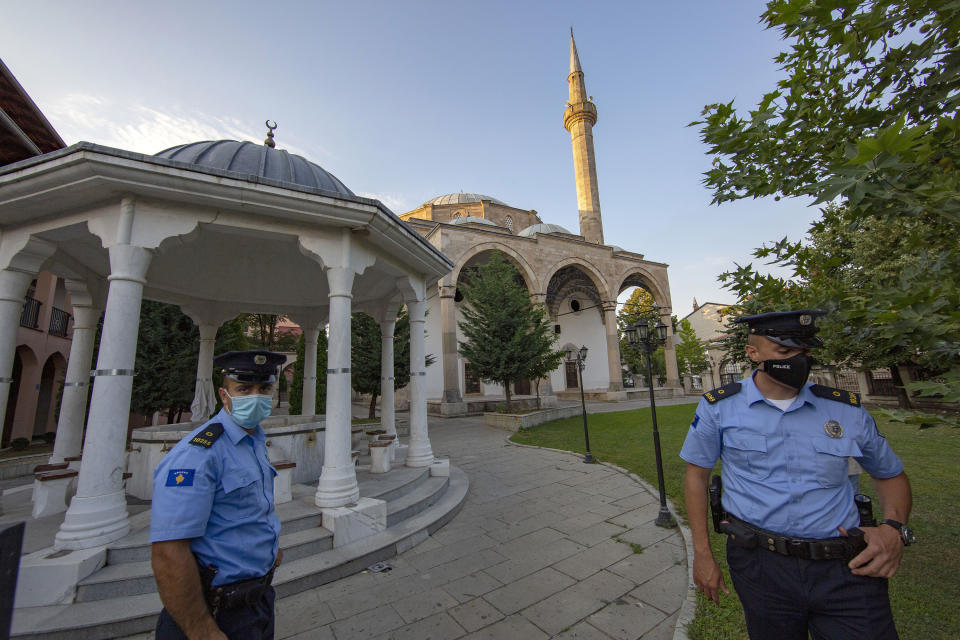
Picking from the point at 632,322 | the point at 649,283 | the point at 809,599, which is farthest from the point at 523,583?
the point at 632,322

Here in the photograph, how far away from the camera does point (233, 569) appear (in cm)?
165

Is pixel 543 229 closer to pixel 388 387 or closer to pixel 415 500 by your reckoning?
pixel 388 387

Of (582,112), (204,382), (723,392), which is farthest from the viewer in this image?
(582,112)

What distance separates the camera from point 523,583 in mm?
3457

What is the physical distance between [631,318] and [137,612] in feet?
118

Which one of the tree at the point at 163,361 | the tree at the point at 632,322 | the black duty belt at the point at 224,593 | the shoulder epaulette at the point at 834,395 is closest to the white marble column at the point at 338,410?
the black duty belt at the point at 224,593

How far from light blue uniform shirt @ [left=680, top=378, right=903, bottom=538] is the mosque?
1672cm

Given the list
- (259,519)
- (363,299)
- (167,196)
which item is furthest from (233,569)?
(363,299)

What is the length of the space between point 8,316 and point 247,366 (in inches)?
169

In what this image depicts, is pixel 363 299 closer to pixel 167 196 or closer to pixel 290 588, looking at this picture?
pixel 167 196

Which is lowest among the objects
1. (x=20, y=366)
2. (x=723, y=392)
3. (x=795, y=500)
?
(x=795, y=500)

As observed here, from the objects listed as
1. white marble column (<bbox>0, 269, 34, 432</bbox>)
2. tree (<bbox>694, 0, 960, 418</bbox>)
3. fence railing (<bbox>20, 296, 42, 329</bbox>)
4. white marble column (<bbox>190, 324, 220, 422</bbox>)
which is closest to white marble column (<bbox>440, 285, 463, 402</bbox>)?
white marble column (<bbox>190, 324, 220, 422</bbox>)

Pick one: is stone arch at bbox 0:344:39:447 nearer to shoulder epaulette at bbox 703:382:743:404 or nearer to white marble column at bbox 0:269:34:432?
white marble column at bbox 0:269:34:432

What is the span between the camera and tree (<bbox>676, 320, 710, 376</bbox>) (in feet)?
121
